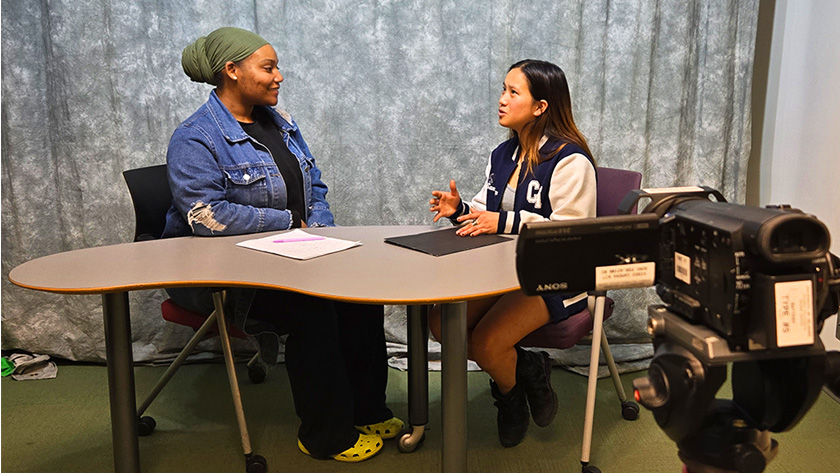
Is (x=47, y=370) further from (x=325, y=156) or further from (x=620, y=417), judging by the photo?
(x=620, y=417)

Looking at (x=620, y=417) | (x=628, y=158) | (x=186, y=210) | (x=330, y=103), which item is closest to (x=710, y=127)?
(x=628, y=158)

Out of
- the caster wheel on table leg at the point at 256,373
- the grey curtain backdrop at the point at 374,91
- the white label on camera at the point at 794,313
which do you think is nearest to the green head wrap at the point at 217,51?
the grey curtain backdrop at the point at 374,91

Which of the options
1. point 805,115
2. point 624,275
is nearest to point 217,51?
point 624,275

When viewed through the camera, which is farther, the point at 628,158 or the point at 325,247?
the point at 628,158

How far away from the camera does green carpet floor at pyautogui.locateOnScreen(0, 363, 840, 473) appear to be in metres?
2.31

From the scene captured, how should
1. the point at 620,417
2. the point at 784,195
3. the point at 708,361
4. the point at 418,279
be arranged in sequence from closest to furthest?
the point at 708,361 → the point at 418,279 → the point at 620,417 → the point at 784,195

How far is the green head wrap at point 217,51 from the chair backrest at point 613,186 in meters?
1.23

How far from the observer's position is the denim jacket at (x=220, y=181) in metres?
2.29

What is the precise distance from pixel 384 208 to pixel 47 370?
1.57 m

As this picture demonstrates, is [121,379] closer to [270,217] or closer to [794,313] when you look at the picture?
[270,217]

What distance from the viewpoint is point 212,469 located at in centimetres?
231

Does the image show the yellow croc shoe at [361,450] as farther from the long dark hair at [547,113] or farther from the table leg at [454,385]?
the long dark hair at [547,113]

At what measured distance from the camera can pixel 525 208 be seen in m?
2.34

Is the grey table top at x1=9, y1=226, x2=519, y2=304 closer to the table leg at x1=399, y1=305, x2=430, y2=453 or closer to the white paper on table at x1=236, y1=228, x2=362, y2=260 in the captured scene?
the white paper on table at x1=236, y1=228, x2=362, y2=260
